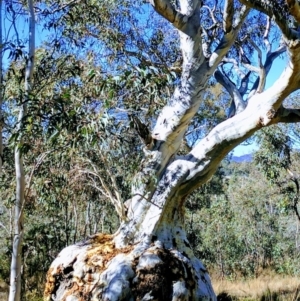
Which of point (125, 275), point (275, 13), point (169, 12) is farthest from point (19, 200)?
point (275, 13)

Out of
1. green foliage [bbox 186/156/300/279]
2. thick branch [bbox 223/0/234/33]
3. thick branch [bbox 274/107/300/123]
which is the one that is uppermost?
thick branch [bbox 223/0/234/33]

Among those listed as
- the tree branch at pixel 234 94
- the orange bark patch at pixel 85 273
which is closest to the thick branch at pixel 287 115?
the tree branch at pixel 234 94

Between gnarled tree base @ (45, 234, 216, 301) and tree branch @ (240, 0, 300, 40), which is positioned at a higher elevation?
tree branch @ (240, 0, 300, 40)

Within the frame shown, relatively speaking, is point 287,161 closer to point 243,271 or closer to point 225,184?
point 243,271

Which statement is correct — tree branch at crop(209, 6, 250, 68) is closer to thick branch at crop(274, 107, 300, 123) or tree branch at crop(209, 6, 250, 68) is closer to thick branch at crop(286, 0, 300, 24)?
thick branch at crop(274, 107, 300, 123)

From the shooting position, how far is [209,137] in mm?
4715

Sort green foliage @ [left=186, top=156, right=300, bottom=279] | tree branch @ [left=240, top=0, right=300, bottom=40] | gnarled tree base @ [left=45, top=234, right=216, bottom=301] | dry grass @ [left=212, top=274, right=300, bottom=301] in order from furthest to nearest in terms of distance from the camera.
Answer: green foliage @ [left=186, top=156, right=300, bottom=279]
dry grass @ [left=212, top=274, right=300, bottom=301]
gnarled tree base @ [left=45, top=234, right=216, bottom=301]
tree branch @ [left=240, top=0, right=300, bottom=40]

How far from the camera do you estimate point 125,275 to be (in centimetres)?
404

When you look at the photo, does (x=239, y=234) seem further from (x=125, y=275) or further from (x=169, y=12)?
(x=169, y=12)

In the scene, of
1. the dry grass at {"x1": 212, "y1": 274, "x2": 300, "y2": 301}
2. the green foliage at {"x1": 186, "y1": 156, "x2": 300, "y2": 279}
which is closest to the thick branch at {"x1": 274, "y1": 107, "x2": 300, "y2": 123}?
the dry grass at {"x1": 212, "y1": 274, "x2": 300, "y2": 301}

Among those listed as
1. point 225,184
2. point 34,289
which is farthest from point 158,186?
point 225,184

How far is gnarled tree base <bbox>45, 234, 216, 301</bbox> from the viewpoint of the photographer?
4004 mm

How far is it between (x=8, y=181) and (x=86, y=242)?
217cm

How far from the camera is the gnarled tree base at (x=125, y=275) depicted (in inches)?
158
